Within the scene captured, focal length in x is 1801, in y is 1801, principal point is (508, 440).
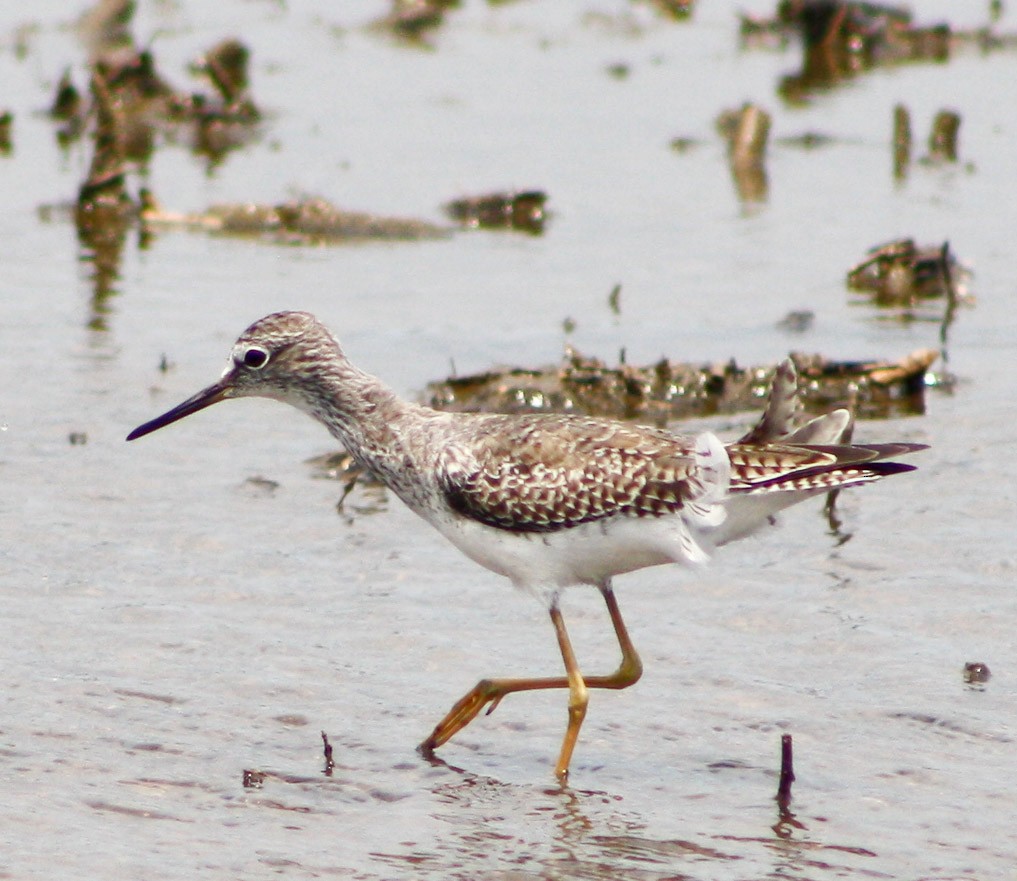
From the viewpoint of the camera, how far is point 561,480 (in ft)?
24.2

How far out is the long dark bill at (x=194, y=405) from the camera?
809 centimetres

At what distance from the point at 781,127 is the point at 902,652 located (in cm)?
1253

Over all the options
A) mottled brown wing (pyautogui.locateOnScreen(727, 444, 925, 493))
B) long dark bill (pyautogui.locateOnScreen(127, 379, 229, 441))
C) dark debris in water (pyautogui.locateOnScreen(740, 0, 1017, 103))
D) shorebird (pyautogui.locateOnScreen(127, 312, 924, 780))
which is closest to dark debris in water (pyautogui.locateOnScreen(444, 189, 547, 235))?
dark debris in water (pyautogui.locateOnScreen(740, 0, 1017, 103))

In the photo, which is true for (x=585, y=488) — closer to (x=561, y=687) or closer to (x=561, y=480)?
(x=561, y=480)

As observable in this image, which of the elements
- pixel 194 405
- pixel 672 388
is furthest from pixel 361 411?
pixel 672 388

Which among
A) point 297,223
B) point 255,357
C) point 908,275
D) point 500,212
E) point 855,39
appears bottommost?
point 255,357

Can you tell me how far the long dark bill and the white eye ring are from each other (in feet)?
0.53

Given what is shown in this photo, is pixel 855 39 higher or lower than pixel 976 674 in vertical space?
higher

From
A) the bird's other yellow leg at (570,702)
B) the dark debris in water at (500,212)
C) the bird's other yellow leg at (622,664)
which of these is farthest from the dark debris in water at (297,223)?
the bird's other yellow leg at (570,702)

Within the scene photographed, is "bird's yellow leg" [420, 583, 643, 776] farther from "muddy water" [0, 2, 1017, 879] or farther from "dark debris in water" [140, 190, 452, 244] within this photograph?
"dark debris in water" [140, 190, 452, 244]

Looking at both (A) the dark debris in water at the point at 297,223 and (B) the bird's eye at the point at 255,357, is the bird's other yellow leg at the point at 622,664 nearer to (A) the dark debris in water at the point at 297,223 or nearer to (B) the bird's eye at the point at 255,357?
(B) the bird's eye at the point at 255,357

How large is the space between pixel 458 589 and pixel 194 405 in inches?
67.7

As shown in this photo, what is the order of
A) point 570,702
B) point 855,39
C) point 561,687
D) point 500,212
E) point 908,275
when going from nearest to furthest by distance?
point 570,702
point 561,687
point 908,275
point 500,212
point 855,39

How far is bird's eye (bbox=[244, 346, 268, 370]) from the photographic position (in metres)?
7.95
